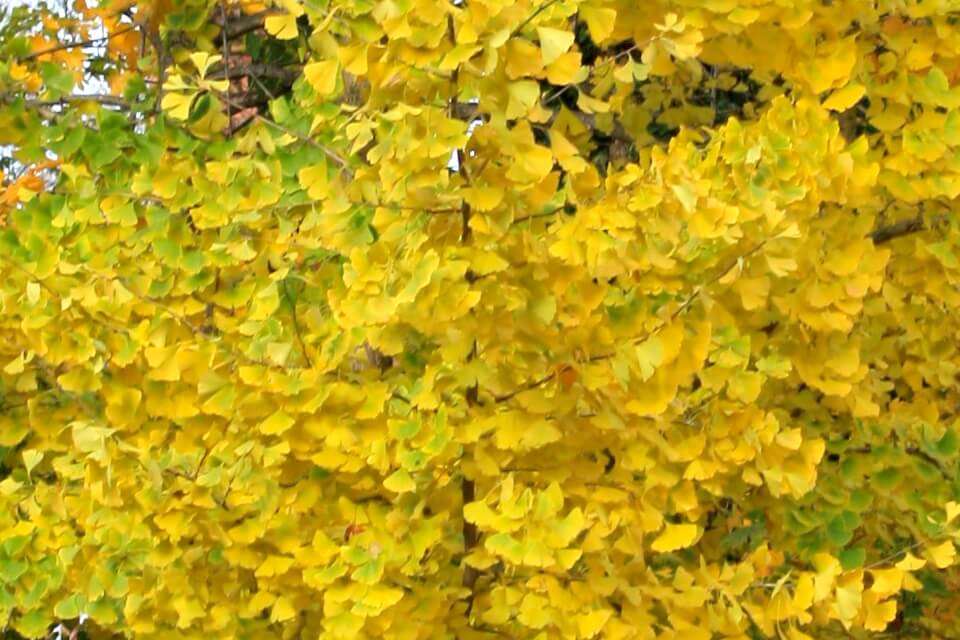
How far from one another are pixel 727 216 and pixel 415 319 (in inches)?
17.9

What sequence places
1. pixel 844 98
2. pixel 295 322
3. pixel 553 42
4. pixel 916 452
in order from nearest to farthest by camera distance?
pixel 553 42
pixel 295 322
pixel 844 98
pixel 916 452

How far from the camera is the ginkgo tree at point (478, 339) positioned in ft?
6.46

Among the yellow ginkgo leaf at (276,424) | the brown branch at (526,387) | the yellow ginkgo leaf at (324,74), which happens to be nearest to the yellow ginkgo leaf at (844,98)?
the brown branch at (526,387)

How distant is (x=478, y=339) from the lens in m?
2.06

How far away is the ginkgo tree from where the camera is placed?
6.46ft

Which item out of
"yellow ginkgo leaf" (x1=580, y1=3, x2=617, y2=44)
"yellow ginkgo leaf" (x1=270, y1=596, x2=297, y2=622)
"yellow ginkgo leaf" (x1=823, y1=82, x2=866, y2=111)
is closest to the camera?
"yellow ginkgo leaf" (x1=580, y1=3, x2=617, y2=44)

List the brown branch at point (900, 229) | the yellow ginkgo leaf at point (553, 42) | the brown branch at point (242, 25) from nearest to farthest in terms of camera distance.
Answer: the yellow ginkgo leaf at point (553, 42) < the brown branch at point (900, 229) < the brown branch at point (242, 25)

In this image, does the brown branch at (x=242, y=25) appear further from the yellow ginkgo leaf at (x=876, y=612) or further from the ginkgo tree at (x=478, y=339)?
the yellow ginkgo leaf at (x=876, y=612)

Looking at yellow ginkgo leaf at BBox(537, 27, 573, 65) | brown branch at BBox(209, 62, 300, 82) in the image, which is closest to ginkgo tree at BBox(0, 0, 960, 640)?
yellow ginkgo leaf at BBox(537, 27, 573, 65)

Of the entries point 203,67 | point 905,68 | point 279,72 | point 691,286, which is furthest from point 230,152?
point 905,68

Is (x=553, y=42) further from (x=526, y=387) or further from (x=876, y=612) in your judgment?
(x=876, y=612)

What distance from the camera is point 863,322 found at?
3010 mm

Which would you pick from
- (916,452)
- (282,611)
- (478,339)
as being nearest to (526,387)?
(478,339)

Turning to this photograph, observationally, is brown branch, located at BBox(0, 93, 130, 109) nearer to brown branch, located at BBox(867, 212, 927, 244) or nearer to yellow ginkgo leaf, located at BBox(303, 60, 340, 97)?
yellow ginkgo leaf, located at BBox(303, 60, 340, 97)
